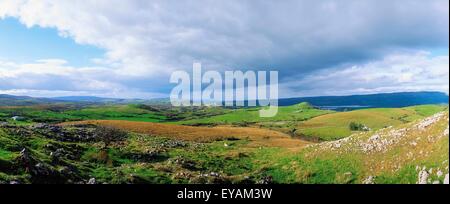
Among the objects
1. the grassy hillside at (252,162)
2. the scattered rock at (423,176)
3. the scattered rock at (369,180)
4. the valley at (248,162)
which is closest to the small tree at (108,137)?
the valley at (248,162)

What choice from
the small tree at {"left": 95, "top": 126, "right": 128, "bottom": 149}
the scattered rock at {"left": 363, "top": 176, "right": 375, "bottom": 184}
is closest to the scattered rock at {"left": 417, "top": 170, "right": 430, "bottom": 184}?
the scattered rock at {"left": 363, "top": 176, "right": 375, "bottom": 184}

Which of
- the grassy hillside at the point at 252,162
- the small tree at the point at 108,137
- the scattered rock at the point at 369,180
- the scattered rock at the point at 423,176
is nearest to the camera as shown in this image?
the scattered rock at the point at 423,176

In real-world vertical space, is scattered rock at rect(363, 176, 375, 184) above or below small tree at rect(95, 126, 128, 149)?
below

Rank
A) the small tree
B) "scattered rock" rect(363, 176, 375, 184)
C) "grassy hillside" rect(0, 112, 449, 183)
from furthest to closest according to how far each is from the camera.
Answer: the small tree
"scattered rock" rect(363, 176, 375, 184)
"grassy hillside" rect(0, 112, 449, 183)

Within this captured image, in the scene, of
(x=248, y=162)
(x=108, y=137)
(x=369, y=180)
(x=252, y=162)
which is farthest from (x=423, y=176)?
(x=108, y=137)

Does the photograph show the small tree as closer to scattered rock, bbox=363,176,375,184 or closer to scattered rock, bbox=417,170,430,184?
scattered rock, bbox=363,176,375,184

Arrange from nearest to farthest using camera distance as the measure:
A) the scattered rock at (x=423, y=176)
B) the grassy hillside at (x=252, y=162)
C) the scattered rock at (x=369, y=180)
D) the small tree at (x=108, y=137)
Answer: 1. the scattered rock at (x=423, y=176)
2. the grassy hillside at (x=252, y=162)
3. the scattered rock at (x=369, y=180)
4. the small tree at (x=108, y=137)

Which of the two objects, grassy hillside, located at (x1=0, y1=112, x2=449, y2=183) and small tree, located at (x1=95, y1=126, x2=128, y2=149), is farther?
small tree, located at (x1=95, y1=126, x2=128, y2=149)

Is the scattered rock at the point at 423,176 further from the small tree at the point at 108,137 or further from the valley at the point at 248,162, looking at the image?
the small tree at the point at 108,137

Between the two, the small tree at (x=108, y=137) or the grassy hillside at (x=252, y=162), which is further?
the small tree at (x=108, y=137)

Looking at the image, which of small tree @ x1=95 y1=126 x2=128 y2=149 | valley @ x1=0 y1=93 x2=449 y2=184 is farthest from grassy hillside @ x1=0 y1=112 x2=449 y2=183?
small tree @ x1=95 y1=126 x2=128 y2=149

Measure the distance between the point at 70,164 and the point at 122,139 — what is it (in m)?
22.5

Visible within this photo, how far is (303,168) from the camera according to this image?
33.9 m

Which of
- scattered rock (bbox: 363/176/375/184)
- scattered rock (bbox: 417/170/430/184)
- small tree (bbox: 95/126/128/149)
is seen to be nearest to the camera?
scattered rock (bbox: 417/170/430/184)
